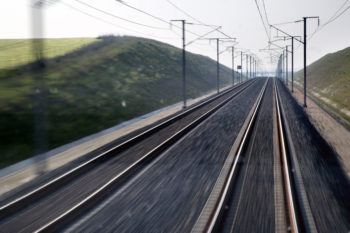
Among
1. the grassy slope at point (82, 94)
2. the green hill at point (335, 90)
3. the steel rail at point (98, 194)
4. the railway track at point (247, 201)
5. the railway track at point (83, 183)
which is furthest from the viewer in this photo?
the green hill at point (335, 90)

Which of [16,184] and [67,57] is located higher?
[67,57]

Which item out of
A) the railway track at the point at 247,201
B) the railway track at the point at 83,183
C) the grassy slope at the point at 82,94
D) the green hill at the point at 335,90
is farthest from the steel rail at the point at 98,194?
the green hill at the point at 335,90

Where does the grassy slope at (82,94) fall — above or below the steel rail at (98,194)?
above

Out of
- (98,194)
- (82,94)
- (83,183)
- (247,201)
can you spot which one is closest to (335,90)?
(82,94)

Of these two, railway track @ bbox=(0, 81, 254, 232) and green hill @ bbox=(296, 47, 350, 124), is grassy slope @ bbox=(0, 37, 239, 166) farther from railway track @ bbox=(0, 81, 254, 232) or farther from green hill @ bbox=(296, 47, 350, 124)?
green hill @ bbox=(296, 47, 350, 124)

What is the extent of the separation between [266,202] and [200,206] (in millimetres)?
1903

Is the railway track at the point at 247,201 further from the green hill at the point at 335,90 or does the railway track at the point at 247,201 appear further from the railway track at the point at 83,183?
the green hill at the point at 335,90

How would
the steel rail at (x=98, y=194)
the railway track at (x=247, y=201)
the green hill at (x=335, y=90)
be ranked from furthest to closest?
the green hill at (x=335, y=90) < the steel rail at (x=98, y=194) < the railway track at (x=247, y=201)

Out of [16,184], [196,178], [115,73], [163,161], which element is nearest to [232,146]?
[163,161]

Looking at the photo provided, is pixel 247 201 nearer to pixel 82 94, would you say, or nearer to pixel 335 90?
pixel 82 94

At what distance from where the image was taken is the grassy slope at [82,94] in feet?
64.2

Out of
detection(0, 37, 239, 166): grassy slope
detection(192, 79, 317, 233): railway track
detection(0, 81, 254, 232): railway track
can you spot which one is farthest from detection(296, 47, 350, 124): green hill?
detection(0, 37, 239, 166): grassy slope

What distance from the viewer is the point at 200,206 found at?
27.7ft

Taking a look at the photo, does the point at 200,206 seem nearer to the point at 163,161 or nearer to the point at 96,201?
the point at 96,201
